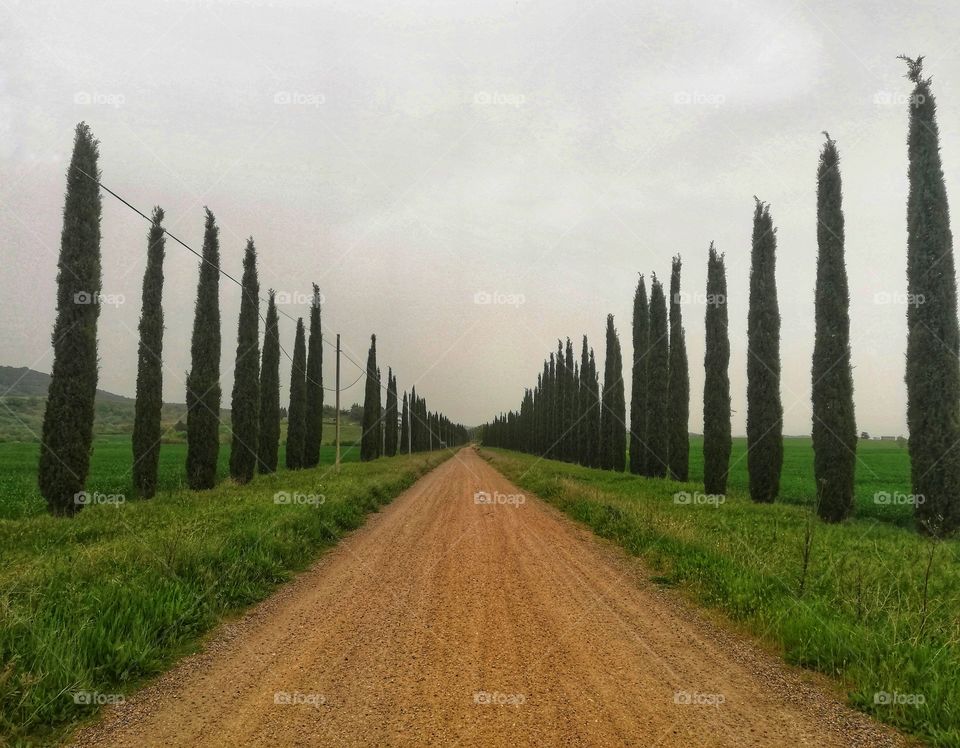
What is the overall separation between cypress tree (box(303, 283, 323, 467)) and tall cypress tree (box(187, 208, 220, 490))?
12991 millimetres

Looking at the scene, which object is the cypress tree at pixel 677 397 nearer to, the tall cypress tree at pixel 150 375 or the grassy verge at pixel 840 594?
the grassy verge at pixel 840 594

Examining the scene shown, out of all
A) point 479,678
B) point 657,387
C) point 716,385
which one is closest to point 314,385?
point 657,387

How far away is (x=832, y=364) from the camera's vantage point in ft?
51.6

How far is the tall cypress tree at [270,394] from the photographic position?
29562 mm

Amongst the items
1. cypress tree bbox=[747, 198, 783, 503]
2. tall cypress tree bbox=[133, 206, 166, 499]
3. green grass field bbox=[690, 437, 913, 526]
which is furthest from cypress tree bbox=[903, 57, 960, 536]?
tall cypress tree bbox=[133, 206, 166, 499]

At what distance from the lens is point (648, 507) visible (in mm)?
13672

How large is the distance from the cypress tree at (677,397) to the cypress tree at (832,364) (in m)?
11.6

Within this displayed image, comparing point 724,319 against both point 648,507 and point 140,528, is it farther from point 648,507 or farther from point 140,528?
point 140,528

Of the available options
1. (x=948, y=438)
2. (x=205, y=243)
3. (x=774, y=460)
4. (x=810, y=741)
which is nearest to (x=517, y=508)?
(x=774, y=460)

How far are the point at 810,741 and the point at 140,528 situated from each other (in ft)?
34.2

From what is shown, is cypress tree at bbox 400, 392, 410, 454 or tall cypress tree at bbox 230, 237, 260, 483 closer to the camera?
tall cypress tree at bbox 230, 237, 260, 483

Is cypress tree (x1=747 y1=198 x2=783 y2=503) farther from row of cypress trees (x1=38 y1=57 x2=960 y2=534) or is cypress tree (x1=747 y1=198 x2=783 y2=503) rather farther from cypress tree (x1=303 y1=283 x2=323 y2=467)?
cypress tree (x1=303 y1=283 x2=323 y2=467)

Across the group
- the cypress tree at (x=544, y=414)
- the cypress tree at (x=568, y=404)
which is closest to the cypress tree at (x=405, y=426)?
the cypress tree at (x=544, y=414)

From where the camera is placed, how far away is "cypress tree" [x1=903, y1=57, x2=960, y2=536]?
1278 centimetres
